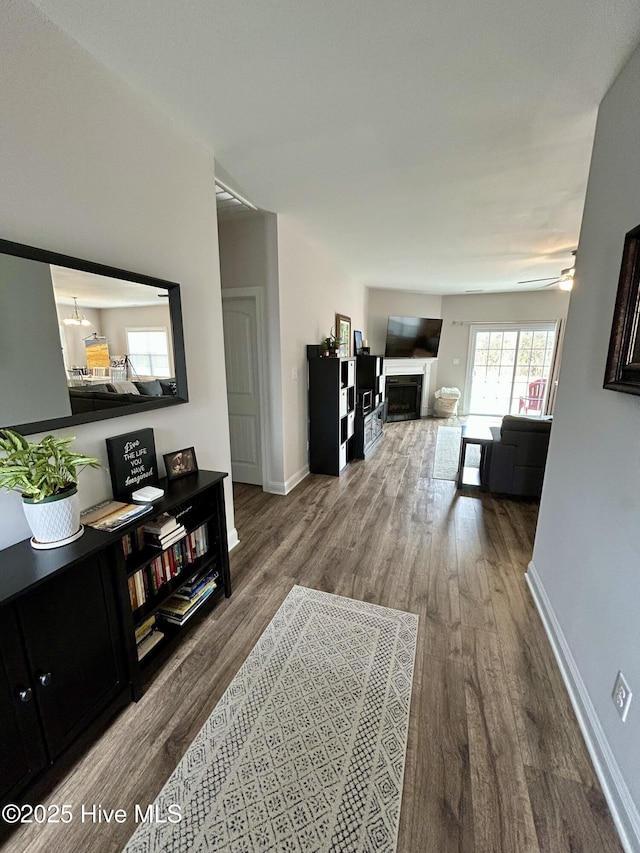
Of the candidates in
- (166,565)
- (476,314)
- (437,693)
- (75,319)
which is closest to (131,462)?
(166,565)

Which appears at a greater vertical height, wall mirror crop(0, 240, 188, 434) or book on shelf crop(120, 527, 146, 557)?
wall mirror crop(0, 240, 188, 434)

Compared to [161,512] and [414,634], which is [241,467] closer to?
[161,512]

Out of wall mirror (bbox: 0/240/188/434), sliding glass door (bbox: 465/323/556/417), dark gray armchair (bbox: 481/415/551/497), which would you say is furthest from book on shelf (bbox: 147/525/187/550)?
sliding glass door (bbox: 465/323/556/417)

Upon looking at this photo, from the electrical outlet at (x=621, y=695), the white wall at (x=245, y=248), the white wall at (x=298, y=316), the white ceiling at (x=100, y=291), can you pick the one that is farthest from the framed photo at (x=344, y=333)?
the electrical outlet at (x=621, y=695)

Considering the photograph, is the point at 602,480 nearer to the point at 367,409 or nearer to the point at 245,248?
the point at 245,248

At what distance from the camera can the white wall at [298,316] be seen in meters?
3.39

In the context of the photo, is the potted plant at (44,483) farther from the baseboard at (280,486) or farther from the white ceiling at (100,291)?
the baseboard at (280,486)

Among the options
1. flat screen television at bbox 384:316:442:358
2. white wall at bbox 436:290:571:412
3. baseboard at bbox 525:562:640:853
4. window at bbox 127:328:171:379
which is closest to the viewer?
baseboard at bbox 525:562:640:853

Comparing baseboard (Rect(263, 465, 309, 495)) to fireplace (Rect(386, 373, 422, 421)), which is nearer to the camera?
baseboard (Rect(263, 465, 309, 495))

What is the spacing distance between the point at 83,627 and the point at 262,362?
8.45 feet

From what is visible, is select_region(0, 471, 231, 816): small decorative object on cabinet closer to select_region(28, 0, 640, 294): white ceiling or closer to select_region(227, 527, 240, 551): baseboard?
select_region(227, 527, 240, 551): baseboard

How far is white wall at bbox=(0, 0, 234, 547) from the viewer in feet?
4.06

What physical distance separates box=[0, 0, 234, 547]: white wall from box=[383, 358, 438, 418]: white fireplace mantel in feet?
17.6

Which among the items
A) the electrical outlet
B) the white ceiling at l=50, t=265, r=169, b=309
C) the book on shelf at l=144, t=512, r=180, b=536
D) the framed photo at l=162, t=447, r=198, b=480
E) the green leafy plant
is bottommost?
the electrical outlet
